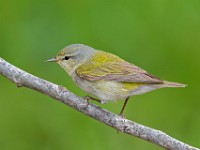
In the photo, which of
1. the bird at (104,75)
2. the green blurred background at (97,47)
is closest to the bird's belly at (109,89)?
the bird at (104,75)

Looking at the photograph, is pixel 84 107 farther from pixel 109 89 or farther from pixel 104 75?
pixel 104 75

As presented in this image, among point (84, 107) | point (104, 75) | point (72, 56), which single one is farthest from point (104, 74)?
point (84, 107)

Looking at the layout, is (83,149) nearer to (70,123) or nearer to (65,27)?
(70,123)

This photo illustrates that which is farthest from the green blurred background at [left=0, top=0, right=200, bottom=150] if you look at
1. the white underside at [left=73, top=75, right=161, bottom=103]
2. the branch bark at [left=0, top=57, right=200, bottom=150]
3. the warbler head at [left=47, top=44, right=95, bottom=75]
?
the branch bark at [left=0, top=57, right=200, bottom=150]

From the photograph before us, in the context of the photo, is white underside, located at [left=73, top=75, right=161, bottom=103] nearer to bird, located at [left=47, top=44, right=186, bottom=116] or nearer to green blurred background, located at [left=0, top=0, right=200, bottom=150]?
bird, located at [left=47, top=44, right=186, bottom=116]

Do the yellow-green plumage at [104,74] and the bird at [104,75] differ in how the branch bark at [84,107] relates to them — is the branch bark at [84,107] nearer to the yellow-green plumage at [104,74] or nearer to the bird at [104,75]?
the bird at [104,75]
